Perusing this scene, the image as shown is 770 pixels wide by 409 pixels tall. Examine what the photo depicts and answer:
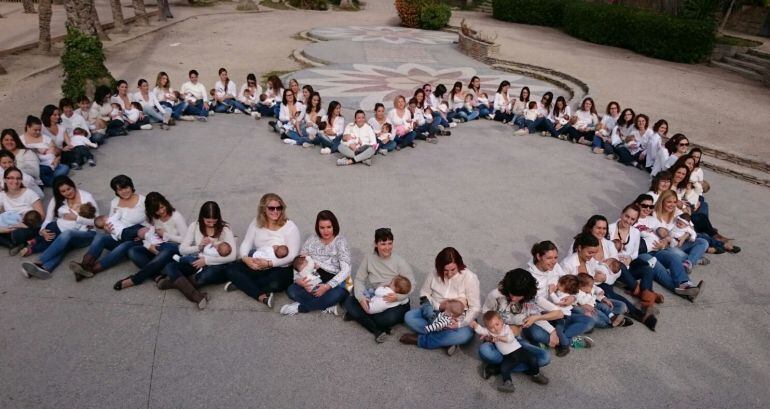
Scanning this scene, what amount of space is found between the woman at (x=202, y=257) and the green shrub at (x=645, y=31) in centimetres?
2215


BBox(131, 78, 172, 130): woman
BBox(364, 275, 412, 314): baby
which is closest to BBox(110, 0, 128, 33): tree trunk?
BBox(131, 78, 172, 130): woman

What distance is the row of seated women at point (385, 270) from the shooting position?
16.3ft

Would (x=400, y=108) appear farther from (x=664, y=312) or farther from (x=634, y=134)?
(x=664, y=312)

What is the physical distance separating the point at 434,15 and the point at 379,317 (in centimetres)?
2596

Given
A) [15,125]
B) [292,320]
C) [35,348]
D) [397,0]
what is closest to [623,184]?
[292,320]

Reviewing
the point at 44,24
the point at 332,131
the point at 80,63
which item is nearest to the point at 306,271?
the point at 332,131

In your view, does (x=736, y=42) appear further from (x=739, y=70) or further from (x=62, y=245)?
(x=62, y=245)

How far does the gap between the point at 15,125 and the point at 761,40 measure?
29.5 metres

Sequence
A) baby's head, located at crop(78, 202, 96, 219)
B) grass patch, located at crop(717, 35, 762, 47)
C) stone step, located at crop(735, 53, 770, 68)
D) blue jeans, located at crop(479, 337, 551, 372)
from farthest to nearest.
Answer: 1. grass patch, located at crop(717, 35, 762, 47)
2. stone step, located at crop(735, 53, 770, 68)
3. baby's head, located at crop(78, 202, 96, 219)
4. blue jeans, located at crop(479, 337, 551, 372)

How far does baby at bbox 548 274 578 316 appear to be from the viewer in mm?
5078

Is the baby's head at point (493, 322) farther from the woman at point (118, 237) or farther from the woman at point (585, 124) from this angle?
the woman at point (585, 124)

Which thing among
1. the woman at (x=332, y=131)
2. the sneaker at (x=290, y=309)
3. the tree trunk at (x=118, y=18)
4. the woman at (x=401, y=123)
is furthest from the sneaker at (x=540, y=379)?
the tree trunk at (x=118, y=18)

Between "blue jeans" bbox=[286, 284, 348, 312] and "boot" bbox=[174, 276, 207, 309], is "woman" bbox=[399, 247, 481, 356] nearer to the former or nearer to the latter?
"blue jeans" bbox=[286, 284, 348, 312]

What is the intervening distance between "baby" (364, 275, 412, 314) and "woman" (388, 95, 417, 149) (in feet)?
19.1
